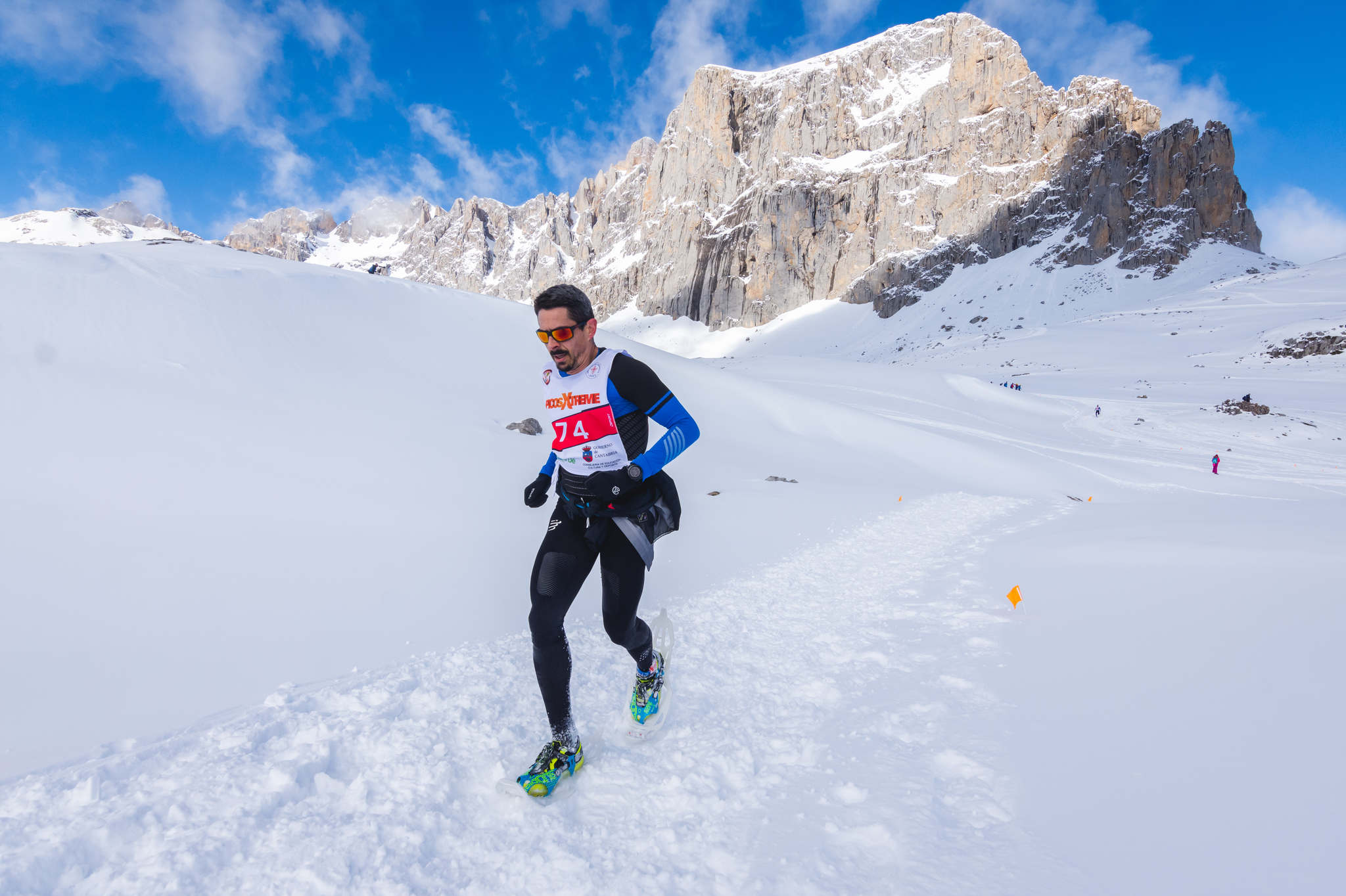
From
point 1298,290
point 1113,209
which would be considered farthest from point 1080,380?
point 1113,209

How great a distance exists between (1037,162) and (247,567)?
136m

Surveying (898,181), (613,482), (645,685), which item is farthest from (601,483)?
(898,181)

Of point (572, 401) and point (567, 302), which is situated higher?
point (567, 302)

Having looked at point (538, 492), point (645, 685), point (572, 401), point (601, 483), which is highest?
point (572, 401)

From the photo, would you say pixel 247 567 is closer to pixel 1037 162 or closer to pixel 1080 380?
pixel 1080 380

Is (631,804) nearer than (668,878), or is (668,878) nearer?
(668,878)

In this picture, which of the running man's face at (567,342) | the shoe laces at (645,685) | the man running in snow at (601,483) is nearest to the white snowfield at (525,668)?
the shoe laces at (645,685)

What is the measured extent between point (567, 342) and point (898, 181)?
446 feet

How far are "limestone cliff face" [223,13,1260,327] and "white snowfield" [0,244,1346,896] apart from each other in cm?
10864

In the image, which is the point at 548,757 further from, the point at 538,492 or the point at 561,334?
the point at 561,334

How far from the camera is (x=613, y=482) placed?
10.3ft

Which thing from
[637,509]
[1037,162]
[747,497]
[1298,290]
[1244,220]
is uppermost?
[1037,162]

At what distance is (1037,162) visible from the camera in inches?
4220

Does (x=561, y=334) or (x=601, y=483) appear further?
(x=561, y=334)
